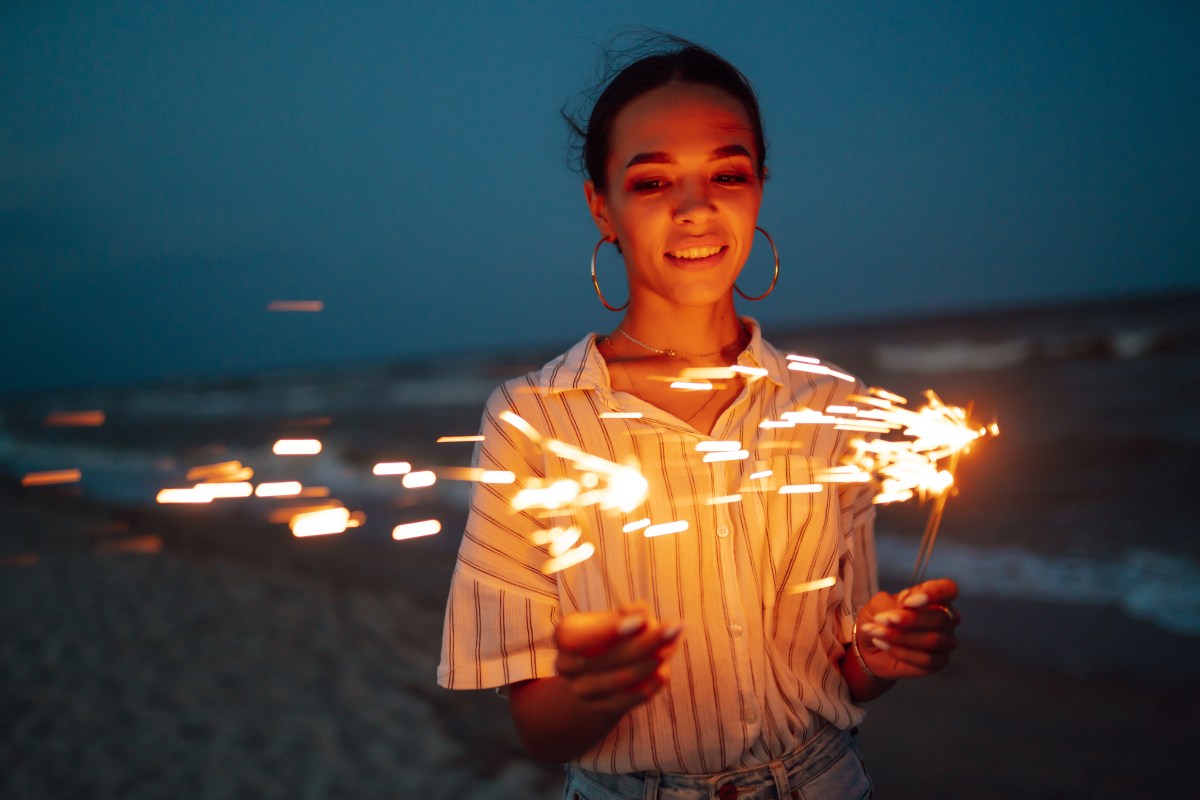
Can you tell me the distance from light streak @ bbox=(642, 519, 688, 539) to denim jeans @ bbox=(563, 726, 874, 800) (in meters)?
0.47

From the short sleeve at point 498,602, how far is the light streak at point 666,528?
0.21 metres

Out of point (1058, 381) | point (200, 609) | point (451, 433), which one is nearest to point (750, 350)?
point (200, 609)

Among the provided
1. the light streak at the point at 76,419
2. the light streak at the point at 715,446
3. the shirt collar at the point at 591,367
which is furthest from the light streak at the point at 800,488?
the light streak at the point at 76,419

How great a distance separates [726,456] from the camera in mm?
1688

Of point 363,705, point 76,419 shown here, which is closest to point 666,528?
point 363,705

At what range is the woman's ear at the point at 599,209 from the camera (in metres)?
1.93

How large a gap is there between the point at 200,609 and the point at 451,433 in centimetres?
1108

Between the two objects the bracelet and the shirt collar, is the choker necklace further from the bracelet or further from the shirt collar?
the bracelet

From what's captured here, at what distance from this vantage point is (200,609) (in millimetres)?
6605

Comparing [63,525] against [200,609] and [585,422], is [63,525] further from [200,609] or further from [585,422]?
[585,422]

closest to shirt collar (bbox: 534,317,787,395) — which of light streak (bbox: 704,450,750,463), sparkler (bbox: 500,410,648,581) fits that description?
sparkler (bbox: 500,410,648,581)

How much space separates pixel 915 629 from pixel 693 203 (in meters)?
0.96

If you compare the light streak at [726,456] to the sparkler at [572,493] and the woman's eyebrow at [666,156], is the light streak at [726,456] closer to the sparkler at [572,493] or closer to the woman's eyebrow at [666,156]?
the sparkler at [572,493]

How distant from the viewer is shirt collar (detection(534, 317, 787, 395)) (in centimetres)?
175
